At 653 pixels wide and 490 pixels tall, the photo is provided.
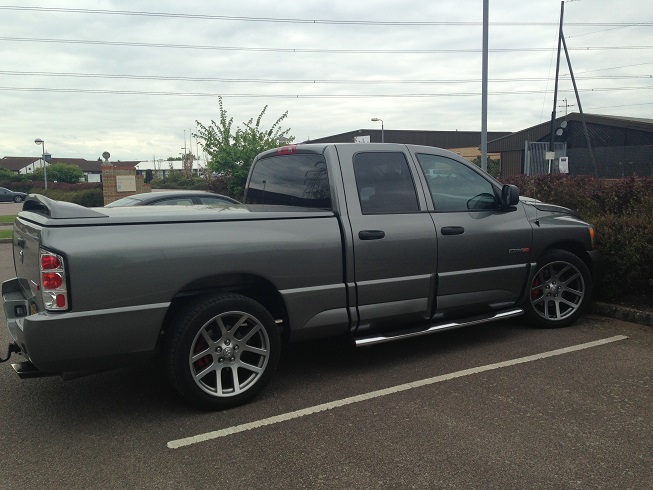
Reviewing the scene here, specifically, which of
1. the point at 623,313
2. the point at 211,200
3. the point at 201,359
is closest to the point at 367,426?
the point at 201,359

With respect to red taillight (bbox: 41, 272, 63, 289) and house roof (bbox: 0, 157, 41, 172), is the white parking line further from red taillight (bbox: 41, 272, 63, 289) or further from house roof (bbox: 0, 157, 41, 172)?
house roof (bbox: 0, 157, 41, 172)

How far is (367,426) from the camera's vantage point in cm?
371

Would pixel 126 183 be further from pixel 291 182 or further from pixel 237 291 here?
pixel 237 291

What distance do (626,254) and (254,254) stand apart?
4.38 m

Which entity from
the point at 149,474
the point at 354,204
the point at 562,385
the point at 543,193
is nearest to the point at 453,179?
the point at 354,204

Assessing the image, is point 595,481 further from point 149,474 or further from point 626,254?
point 626,254

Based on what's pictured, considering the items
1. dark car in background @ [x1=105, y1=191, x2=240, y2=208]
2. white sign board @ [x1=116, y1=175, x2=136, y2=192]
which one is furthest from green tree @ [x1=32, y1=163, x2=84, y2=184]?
dark car in background @ [x1=105, y1=191, x2=240, y2=208]

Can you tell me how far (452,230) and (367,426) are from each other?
2.01 m

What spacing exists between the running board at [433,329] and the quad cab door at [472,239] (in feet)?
0.30

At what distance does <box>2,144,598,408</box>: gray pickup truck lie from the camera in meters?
3.56

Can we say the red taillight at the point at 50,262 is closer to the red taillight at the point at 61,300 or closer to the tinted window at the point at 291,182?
the red taillight at the point at 61,300

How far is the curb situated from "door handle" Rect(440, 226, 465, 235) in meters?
2.42

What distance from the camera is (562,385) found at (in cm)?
433

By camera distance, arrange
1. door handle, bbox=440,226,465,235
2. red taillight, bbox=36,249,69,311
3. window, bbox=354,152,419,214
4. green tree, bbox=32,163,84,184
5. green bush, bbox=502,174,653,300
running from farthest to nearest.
A: green tree, bbox=32,163,84,184
green bush, bbox=502,174,653,300
door handle, bbox=440,226,465,235
window, bbox=354,152,419,214
red taillight, bbox=36,249,69,311
